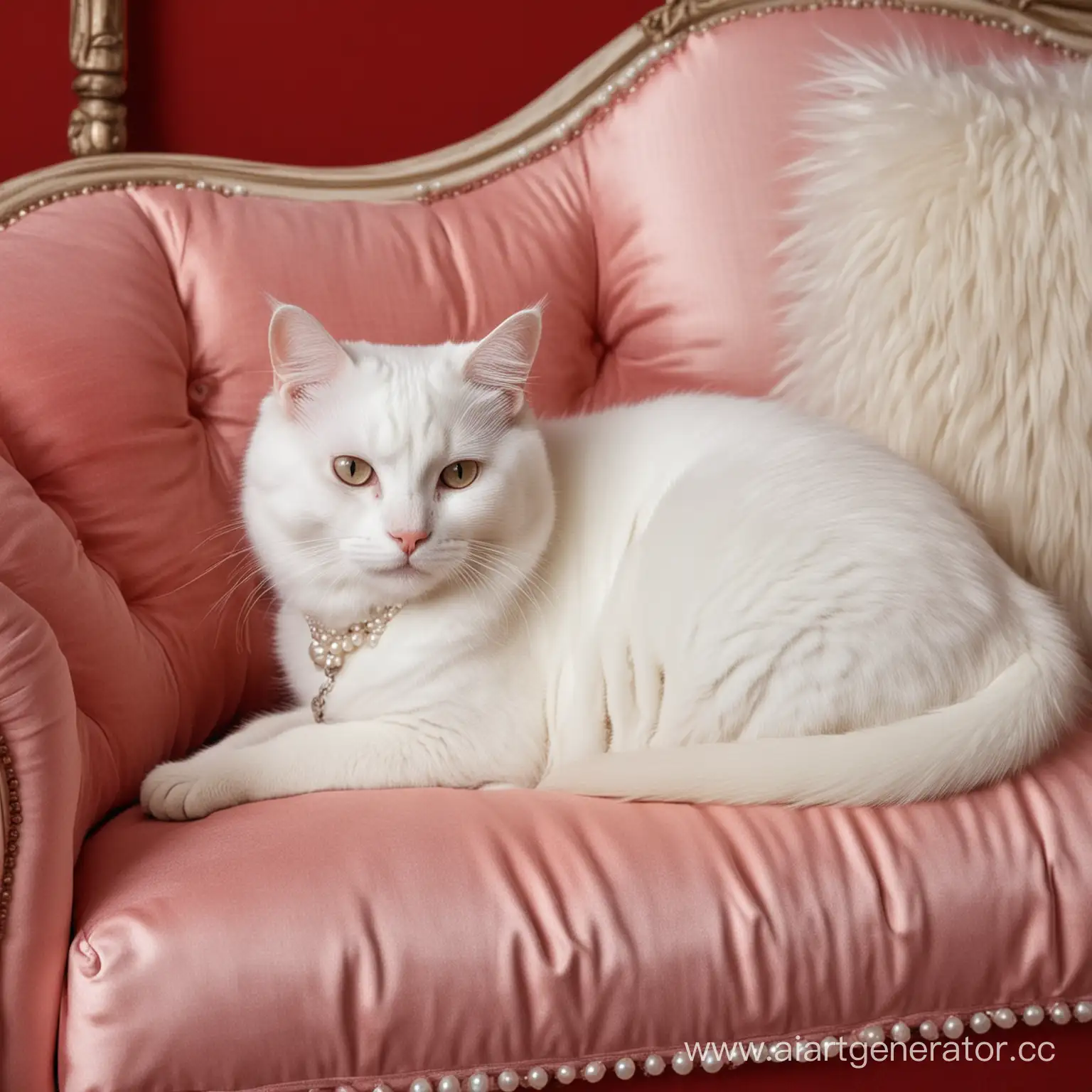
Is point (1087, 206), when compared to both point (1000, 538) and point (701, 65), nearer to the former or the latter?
point (1000, 538)

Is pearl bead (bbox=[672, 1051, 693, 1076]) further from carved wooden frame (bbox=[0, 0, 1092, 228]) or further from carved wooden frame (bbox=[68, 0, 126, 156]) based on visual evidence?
carved wooden frame (bbox=[68, 0, 126, 156])

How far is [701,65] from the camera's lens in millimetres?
1697

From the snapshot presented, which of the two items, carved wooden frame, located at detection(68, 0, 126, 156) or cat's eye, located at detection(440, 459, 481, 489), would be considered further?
carved wooden frame, located at detection(68, 0, 126, 156)

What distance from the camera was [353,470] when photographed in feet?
3.79

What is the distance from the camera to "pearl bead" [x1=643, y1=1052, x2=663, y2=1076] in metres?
0.93

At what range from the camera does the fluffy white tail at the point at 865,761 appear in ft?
3.38

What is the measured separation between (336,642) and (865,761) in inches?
22.7

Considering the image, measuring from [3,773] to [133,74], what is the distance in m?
1.39

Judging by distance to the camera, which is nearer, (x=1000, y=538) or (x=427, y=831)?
(x=427, y=831)

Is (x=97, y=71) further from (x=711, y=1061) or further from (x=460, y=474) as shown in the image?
(x=711, y=1061)

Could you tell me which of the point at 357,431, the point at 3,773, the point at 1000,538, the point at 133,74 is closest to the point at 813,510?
the point at 1000,538

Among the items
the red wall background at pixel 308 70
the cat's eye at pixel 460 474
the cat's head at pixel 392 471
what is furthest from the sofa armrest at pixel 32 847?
the red wall background at pixel 308 70

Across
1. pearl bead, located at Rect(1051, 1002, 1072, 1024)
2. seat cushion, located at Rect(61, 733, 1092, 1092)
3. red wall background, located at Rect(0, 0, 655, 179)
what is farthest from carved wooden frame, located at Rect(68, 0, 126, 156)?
pearl bead, located at Rect(1051, 1002, 1072, 1024)

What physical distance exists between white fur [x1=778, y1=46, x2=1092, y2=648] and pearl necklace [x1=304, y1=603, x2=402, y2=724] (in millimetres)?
648
